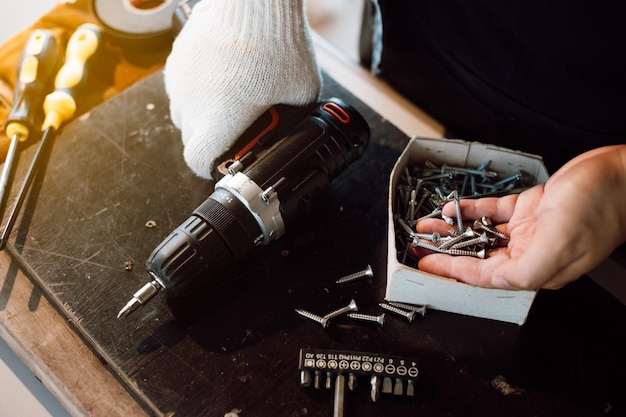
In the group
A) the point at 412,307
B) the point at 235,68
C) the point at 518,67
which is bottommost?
the point at 412,307

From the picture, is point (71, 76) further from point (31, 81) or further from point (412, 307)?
point (412, 307)

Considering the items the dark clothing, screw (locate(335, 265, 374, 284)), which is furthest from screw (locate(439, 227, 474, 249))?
the dark clothing

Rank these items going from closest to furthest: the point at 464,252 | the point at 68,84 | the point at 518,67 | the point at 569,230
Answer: the point at 569,230 < the point at 464,252 < the point at 518,67 < the point at 68,84

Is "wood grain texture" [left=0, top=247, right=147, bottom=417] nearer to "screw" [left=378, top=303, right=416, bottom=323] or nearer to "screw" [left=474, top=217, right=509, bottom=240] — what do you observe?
"screw" [left=378, top=303, right=416, bottom=323]

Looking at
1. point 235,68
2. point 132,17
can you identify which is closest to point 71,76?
point 132,17

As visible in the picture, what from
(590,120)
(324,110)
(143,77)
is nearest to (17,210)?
(143,77)

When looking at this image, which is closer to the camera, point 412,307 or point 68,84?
point 412,307

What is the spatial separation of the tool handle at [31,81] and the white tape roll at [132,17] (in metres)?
0.10

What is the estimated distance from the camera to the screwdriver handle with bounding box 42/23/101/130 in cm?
92

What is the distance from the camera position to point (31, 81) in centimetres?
92

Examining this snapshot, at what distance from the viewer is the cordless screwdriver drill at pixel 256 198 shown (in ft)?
2.28

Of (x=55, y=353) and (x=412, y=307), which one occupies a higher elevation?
(x=55, y=353)

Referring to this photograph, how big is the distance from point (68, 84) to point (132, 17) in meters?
0.17

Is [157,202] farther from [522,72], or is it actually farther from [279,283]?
[522,72]
